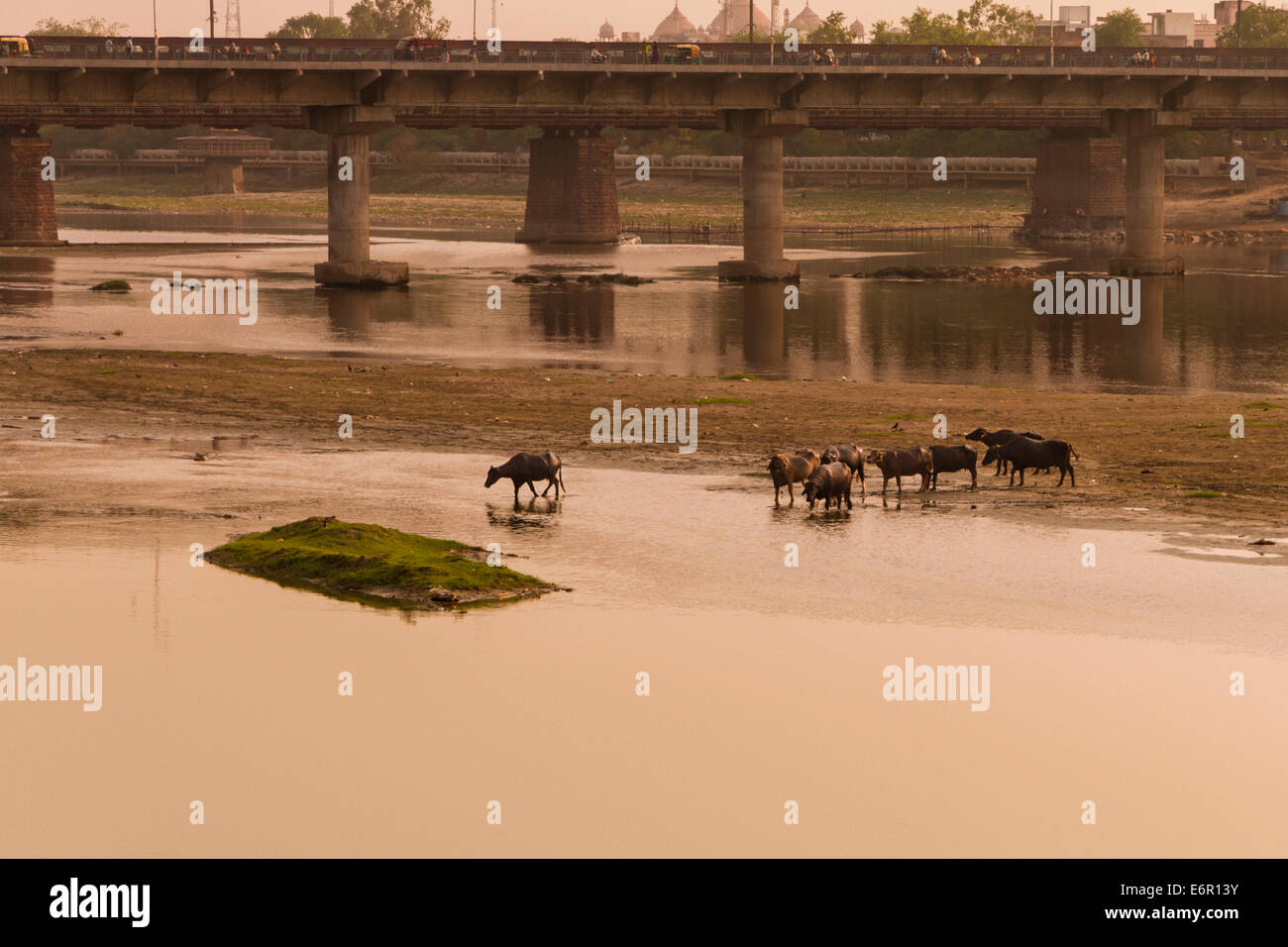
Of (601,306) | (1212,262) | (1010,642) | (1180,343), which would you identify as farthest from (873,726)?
(1212,262)

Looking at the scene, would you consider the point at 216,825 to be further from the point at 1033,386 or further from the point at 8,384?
the point at 1033,386

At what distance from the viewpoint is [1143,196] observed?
104938 millimetres

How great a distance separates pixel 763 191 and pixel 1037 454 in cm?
6668

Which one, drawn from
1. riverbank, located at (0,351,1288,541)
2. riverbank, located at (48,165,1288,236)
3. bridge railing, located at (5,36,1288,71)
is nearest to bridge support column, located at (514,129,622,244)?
riverbank, located at (48,165,1288,236)

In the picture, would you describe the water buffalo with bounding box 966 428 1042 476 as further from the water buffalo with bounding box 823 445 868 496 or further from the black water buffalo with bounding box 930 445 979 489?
the water buffalo with bounding box 823 445 868 496

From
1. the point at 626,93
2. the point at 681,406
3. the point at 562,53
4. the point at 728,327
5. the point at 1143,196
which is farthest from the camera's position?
the point at 1143,196

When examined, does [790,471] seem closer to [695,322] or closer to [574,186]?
[695,322]

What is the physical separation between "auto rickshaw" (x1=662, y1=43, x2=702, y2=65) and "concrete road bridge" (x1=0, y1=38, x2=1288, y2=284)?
0.71m

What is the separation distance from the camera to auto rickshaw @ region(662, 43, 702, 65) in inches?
3701

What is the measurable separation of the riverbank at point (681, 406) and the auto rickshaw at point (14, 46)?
38268mm

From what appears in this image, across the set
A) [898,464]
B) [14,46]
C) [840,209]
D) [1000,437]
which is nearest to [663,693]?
[898,464]

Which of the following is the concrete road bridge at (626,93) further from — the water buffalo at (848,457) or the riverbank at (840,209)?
the water buffalo at (848,457)

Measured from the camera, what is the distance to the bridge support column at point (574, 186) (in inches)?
5359

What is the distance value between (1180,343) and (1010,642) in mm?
44977
